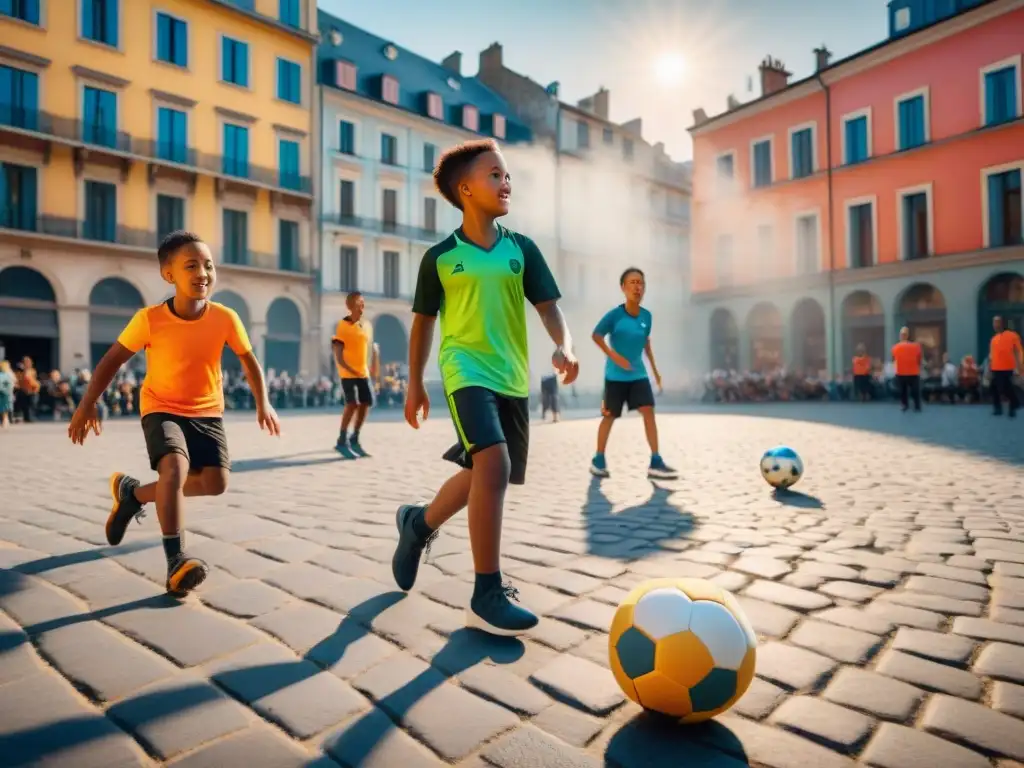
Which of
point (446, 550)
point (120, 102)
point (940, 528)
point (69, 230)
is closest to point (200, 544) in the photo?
point (446, 550)

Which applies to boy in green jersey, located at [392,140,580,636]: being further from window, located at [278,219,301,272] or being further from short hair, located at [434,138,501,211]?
window, located at [278,219,301,272]

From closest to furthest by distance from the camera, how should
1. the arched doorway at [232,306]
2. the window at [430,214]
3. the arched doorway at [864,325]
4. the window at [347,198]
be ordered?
the arched doorway at [864,325]
the arched doorway at [232,306]
the window at [347,198]
the window at [430,214]

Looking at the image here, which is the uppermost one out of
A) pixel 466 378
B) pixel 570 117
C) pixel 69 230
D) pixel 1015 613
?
pixel 570 117

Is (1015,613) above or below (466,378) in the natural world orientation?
below

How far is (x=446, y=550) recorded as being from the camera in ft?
13.4

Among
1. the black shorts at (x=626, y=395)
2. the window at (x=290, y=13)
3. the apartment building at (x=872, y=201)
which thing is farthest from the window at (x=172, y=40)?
the black shorts at (x=626, y=395)

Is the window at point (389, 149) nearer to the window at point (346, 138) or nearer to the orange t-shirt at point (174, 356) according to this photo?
the window at point (346, 138)

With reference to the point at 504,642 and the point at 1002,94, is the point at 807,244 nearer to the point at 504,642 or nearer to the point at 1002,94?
the point at 1002,94

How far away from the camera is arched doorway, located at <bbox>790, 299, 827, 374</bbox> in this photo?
3142cm

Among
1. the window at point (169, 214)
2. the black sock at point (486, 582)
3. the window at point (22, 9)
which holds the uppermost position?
the window at point (22, 9)

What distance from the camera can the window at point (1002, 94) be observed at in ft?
81.5

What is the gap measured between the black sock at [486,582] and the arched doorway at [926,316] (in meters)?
28.4

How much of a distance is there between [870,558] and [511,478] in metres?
2.11

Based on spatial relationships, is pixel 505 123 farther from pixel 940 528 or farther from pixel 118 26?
pixel 940 528
